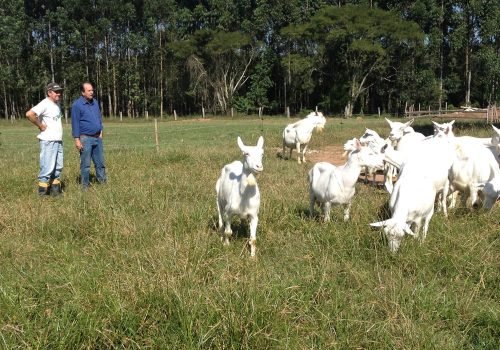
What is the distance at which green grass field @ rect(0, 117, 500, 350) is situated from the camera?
147 inches

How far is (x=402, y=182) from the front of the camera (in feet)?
20.6

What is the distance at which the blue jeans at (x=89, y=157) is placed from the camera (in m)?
9.74

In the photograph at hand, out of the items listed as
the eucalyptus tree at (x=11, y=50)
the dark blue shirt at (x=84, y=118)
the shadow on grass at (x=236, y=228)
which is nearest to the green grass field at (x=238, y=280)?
the shadow on grass at (x=236, y=228)

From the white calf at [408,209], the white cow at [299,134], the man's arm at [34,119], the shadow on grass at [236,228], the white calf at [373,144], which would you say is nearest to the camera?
the white calf at [408,209]

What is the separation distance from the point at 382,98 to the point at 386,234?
2316 inches

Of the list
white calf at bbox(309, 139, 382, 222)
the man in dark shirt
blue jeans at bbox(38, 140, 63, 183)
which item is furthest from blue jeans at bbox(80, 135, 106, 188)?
white calf at bbox(309, 139, 382, 222)

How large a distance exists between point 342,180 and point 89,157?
5433 millimetres

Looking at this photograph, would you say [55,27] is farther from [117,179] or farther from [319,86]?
[117,179]

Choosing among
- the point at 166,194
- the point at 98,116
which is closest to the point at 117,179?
the point at 98,116

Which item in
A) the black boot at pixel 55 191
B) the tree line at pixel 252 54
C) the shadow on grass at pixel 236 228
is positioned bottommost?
Answer: the shadow on grass at pixel 236 228

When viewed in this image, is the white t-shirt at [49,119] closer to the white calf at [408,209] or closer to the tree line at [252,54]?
the white calf at [408,209]

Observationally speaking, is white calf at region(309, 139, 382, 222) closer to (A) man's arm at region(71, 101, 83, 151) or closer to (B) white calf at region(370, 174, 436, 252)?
(B) white calf at region(370, 174, 436, 252)

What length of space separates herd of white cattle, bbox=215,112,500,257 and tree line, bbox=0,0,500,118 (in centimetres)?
4416

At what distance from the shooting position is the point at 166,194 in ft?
28.8
